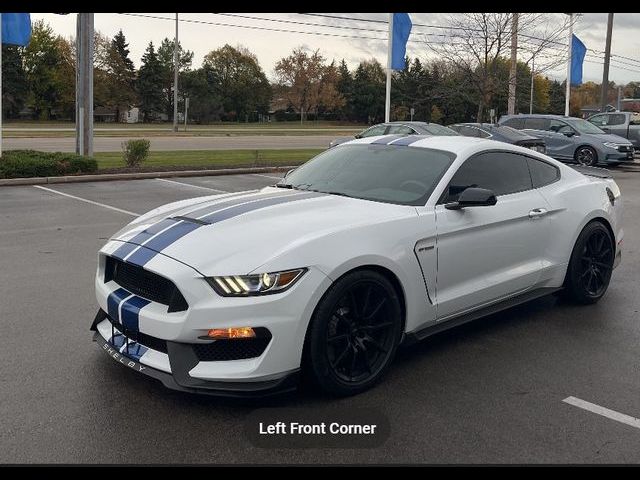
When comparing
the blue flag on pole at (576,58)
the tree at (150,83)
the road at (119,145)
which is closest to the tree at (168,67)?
the tree at (150,83)

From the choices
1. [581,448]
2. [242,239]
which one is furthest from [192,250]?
[581,448]

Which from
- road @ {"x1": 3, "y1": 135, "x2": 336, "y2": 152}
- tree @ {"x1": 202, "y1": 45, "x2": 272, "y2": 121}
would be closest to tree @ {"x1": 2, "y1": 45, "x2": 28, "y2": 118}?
tree @ {"x1": 202, "y1": 45, "x2": 272, "y2": 121}

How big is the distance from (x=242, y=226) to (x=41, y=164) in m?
12.7

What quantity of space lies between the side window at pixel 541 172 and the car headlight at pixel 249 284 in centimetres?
279

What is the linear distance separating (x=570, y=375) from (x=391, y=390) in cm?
124

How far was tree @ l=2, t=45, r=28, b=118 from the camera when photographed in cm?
6570

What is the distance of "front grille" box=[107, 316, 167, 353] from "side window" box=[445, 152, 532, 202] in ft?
7.10

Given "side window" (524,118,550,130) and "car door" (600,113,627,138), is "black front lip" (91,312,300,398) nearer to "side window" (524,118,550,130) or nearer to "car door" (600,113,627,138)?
"side window" (524,118,550,130)

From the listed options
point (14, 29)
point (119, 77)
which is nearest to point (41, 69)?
point (119, 77)

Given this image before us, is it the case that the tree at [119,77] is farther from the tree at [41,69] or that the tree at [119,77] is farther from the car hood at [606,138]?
the car hood at [606,138]

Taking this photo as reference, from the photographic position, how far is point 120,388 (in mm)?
4078

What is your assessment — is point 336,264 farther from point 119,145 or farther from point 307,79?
point 307,79

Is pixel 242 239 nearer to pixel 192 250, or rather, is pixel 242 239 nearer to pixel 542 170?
pixel 192 250

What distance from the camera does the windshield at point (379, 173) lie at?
15.6 ft
